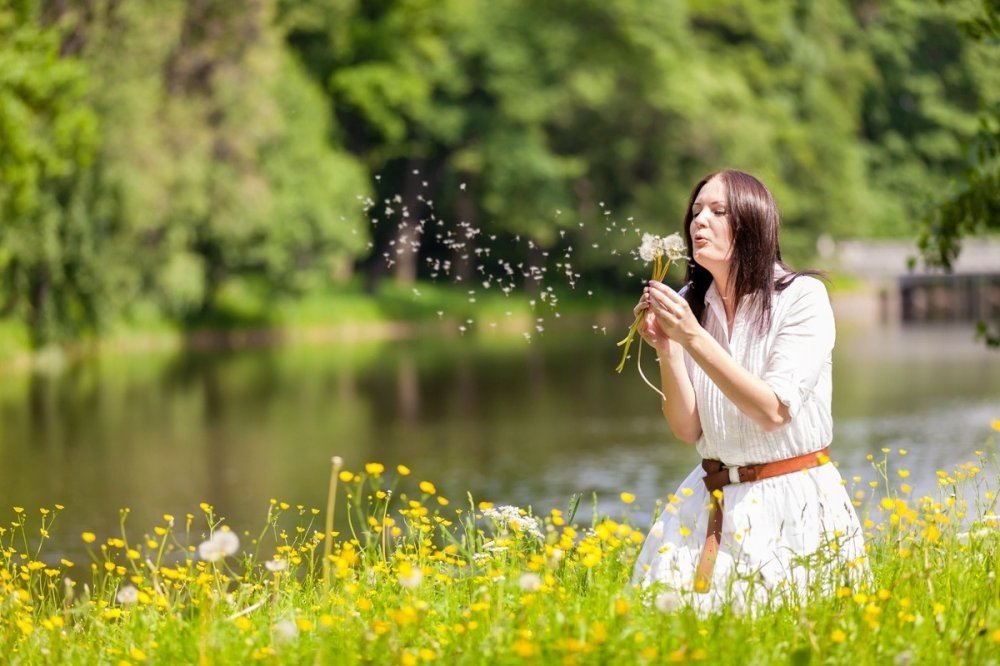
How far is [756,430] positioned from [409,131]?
48.6 m

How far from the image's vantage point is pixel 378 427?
74.6 ft

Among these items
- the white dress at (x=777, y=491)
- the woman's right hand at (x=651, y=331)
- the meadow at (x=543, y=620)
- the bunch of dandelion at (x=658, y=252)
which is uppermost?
the bunch of dandelion at (x=658, y=252)

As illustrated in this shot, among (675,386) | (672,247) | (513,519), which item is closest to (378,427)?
(513,519)

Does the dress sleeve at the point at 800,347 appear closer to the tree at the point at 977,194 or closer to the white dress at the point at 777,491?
the white dress at the point at 777,491

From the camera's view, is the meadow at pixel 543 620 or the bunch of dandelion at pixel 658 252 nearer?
the meadow at pixel 543 620

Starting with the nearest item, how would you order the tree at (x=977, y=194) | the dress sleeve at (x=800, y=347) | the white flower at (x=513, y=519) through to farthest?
the dress sleeve at (x=800, y=347) → the white flower at (x=513, y=519) → the tree at (x=977, y=194)

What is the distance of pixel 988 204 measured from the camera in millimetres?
8359

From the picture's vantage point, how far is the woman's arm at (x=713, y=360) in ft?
14.7

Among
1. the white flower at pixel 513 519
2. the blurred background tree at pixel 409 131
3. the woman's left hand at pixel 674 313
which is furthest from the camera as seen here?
the blurred background tree at pixel 409 131

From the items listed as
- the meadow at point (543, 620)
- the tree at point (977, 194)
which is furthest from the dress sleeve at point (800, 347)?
the tree at point (977, 194)

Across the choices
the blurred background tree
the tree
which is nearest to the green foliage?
the blurred background tree

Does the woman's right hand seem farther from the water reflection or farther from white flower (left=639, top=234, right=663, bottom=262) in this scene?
the water reflection

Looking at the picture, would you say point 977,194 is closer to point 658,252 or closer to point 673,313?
point 658,252

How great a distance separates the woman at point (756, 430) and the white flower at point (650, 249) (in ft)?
0.41
